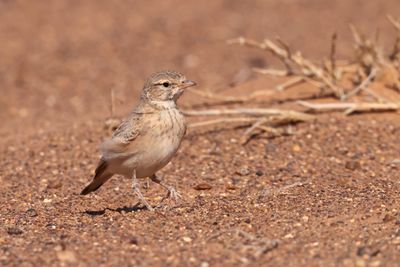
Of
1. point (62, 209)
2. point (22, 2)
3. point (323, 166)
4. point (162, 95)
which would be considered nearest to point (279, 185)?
point (323, 166)

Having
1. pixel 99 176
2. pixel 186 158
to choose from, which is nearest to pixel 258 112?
pixel 186 158

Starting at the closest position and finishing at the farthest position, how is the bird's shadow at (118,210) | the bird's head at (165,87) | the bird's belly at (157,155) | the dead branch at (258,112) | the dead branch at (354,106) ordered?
the bird's belly at (157,155)
the bird's shadow at (118,210)
the bird's head at (165,87)
the dead branch at (258,112)
the dead branch at (354,106)

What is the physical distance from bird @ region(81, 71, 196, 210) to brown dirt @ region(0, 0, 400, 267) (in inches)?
14.3

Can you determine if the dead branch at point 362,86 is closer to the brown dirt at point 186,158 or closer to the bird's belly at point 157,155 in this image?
the brown dirt at point 186,158

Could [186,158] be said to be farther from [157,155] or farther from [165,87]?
[157,155]

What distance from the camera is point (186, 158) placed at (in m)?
8.79

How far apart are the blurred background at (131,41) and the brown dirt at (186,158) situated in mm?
39

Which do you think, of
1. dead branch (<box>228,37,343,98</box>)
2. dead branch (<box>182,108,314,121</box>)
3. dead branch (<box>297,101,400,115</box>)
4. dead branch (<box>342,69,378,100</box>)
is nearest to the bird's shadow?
dead branch (<box>182,108,314,121</box>)

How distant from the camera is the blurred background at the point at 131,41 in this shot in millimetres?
13102

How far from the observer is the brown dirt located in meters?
5.62

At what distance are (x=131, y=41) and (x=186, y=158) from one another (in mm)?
7220

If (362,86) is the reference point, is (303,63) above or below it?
above

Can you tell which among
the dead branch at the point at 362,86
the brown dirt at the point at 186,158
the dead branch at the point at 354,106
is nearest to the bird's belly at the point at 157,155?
the brown dirt at the point at 186,158

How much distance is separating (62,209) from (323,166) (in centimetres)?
258
